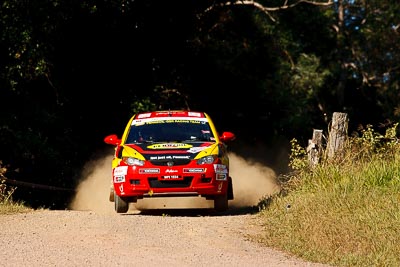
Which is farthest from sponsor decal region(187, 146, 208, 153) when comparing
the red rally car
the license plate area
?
the license plate area

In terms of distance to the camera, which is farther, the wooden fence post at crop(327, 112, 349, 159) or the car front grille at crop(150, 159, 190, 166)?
the wooden fence post at crop(327, 112, 349, 159)

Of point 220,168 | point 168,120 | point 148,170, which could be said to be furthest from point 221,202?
point 168,120

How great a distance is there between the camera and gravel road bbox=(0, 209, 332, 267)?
10836mm

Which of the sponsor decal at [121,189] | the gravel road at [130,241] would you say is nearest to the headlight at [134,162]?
the sponsor decal at [121,189]

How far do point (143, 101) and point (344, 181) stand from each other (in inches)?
506

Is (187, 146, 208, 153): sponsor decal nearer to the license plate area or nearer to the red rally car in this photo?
the red rally car

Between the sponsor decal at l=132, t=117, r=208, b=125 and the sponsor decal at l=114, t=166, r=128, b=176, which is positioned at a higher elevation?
the sponsor decal at l=132, t=117, r=208, b=125

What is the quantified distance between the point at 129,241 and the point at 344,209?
303 cm

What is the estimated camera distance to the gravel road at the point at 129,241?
10.8m

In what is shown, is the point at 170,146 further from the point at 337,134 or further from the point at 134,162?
the point at 337,134

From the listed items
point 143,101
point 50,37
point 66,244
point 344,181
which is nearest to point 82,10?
point 50,37

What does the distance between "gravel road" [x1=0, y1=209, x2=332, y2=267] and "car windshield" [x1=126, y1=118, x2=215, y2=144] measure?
2.11 meters

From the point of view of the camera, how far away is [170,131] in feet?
55.6

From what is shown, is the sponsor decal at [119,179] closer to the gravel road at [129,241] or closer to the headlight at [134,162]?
the headlight at [134,162]
